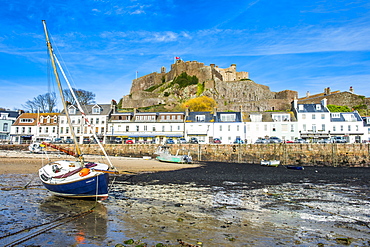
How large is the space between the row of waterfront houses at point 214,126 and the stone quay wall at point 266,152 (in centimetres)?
468

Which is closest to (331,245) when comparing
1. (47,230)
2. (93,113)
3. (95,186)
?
(47,230)

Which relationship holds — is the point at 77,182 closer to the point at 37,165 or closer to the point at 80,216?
the point at 80,216

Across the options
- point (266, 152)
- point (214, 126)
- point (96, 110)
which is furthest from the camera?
point (96, 110)

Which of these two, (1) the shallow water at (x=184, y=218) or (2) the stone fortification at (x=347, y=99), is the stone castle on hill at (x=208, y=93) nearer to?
(2) the stone fortification at (x=347, y=99)

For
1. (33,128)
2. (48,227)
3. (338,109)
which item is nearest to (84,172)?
(48,227)

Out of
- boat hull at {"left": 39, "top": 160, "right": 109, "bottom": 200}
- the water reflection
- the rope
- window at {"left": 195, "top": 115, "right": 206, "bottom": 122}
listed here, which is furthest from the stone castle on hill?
the rope

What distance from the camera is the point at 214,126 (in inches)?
2029

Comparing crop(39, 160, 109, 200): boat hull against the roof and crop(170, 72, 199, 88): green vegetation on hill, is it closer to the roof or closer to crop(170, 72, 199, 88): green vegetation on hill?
the roof

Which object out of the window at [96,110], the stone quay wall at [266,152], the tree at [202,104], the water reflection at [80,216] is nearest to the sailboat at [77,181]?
the water reflection at [80,216]

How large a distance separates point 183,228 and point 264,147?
36153 mm

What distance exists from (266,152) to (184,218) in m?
34.9

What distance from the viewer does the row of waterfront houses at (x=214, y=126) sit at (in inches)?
1975

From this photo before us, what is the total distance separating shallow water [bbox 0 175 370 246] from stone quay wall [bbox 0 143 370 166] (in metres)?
26.6

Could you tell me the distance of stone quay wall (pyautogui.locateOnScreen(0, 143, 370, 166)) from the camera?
40.0 metres
